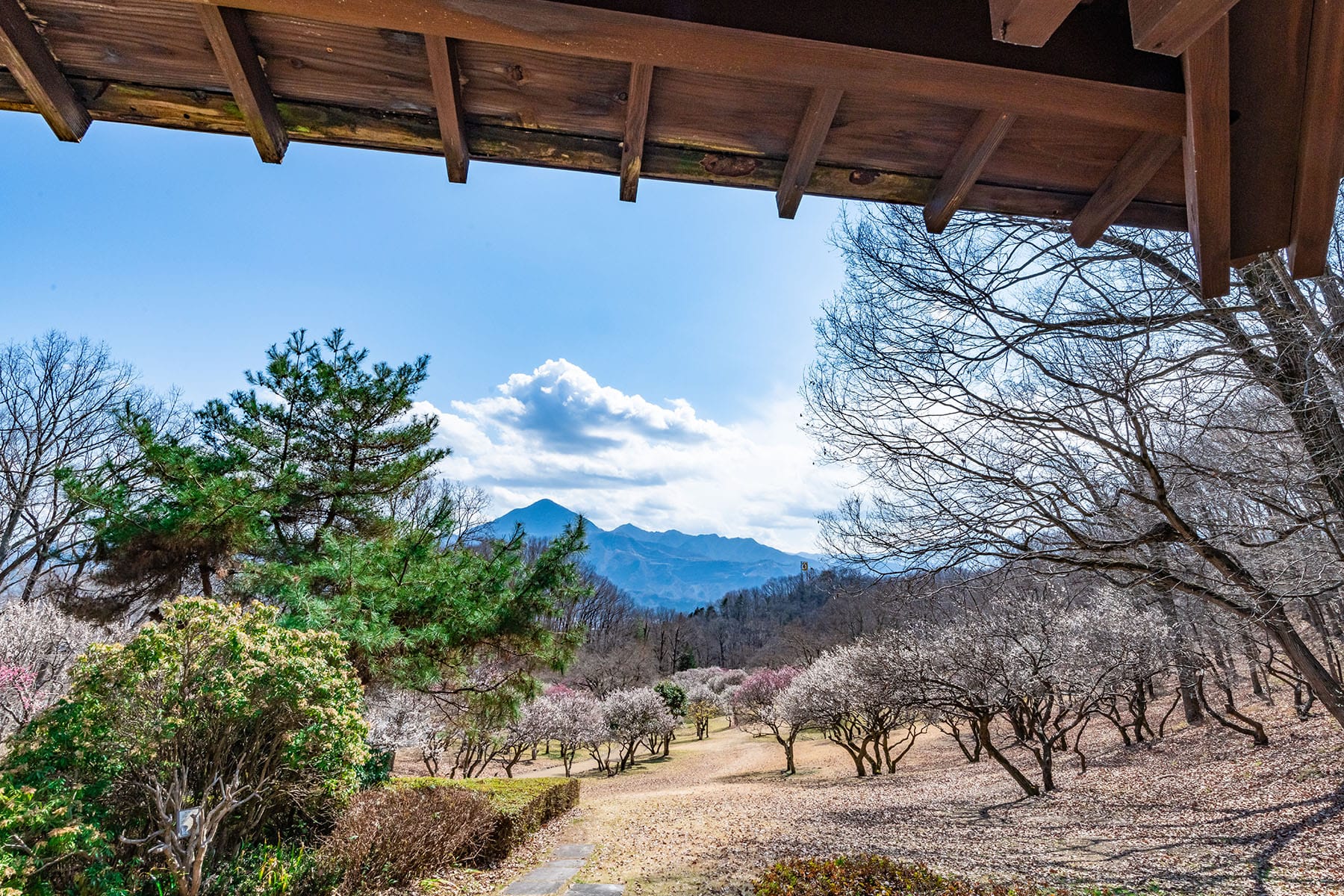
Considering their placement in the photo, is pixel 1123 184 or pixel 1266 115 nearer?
pixel 1266 115

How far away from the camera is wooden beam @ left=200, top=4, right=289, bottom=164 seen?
1315mm

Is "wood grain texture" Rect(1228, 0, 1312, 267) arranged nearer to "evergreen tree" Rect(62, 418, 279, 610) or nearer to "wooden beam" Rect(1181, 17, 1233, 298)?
"wooden beam" Rect(1181, 17, 1233, 298)

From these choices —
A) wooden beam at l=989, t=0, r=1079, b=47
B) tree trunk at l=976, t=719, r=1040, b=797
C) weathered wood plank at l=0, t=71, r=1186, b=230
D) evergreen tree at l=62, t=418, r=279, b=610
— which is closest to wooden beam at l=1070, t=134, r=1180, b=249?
weathered wood plank at l=0, t=71, r=1186, b=230

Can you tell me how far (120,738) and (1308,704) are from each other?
68.2 feet

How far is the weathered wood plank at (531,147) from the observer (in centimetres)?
152

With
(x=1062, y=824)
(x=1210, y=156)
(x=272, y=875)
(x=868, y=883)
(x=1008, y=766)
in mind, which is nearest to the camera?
(x=1210, y=156)

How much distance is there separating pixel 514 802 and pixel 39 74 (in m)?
11.0

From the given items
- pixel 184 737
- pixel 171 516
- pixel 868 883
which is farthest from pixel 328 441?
pixel 868 883

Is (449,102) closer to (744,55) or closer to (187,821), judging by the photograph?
(744,55)

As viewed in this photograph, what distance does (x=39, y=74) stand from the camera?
1362 mm

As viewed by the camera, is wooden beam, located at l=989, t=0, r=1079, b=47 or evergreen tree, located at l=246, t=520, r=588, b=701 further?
evergreen tree, located at l=246, t=520, r=588, b=701

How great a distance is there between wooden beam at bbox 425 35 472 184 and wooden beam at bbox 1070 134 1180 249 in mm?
1811

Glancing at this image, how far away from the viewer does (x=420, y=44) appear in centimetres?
146

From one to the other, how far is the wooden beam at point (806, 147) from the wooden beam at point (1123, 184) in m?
0.89
